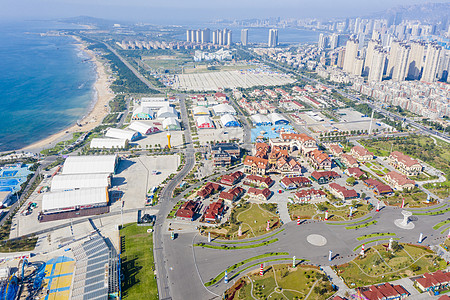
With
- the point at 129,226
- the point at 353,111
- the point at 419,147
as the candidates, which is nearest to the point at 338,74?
the point at 353,111

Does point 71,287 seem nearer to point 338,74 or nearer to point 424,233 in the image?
point 424,233

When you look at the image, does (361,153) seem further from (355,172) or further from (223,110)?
(223,110)

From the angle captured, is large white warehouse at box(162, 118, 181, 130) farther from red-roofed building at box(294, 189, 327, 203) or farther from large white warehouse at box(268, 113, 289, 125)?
red-roofed building at box(294, 189, 327, 203)

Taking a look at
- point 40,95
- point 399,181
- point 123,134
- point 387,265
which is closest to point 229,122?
point 123,134

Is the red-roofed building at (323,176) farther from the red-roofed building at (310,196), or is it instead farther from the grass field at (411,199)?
the grass field at (411,199)

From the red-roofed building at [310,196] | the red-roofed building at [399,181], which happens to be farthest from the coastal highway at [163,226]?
the red-roofed building at [399,181]

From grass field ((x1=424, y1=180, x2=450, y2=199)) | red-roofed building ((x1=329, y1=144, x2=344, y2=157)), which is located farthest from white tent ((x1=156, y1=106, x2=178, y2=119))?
grass field ((x1=424, y1=180, x2=450, y2=199))
